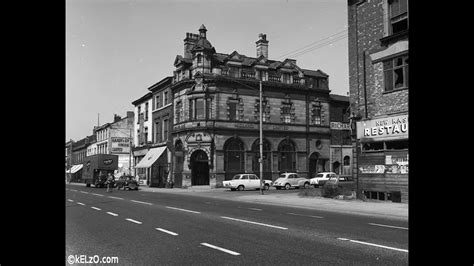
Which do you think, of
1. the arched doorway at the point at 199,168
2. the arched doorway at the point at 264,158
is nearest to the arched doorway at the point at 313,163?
the arched doorway at the point at 264,158

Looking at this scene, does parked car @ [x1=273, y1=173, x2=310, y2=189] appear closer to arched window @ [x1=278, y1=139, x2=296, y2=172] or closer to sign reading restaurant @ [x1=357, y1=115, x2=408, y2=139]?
arched window @ [x1=278, y1=139, x2=296, y2=172]

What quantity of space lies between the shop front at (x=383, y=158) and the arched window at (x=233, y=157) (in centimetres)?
2054

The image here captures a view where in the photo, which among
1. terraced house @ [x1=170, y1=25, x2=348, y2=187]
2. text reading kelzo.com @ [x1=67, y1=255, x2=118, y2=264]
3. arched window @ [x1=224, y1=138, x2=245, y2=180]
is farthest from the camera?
arched window @ [x1=224, y1=138, x2=245, y2=180]

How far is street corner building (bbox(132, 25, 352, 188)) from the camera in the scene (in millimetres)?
41656

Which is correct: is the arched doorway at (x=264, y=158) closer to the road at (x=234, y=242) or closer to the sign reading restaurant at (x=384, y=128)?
the sign reading restaurant at (x=384, y=128)

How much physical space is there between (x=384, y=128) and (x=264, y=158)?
23479 millimetres

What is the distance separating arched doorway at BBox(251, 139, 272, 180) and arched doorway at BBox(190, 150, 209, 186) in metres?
5.18

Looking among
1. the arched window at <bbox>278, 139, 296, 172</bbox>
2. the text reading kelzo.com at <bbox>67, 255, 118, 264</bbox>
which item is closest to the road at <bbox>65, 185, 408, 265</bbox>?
the text reading kelzo.com at <bbox>67, 255, 118, 264</bbox>

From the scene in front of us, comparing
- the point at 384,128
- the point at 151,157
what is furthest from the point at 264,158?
the point at 384,128

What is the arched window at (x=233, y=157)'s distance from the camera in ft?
137
